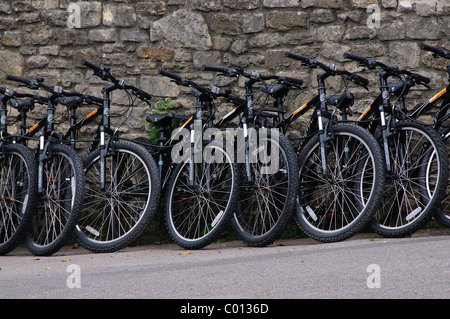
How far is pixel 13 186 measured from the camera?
223 inches

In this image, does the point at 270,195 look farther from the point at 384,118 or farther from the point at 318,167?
the point at 384,118

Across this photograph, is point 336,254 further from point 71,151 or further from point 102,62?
point 102,62

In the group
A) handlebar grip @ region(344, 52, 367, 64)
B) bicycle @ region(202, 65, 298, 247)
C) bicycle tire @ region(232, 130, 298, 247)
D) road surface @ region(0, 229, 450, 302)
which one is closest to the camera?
road surface @ region(0, 229, 450, 302)

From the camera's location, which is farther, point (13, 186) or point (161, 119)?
point (13, 186)

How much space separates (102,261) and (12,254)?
132 cm

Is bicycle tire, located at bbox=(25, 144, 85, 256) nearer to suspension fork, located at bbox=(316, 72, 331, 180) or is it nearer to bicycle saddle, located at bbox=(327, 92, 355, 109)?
suspension fork, located at bbox=(316, 72, 331, 180)

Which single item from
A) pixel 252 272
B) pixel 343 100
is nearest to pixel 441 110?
pixel 343 100

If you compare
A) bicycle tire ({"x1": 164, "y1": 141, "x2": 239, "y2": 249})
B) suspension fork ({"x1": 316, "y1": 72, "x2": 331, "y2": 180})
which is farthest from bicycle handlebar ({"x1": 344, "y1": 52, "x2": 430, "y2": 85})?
bicycle tire ({"x1": 164, "y1": 141, "x2": 239, "y2": 249})

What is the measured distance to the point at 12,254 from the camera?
222 inches

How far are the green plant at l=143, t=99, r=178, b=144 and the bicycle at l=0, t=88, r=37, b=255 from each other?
3.80 ft

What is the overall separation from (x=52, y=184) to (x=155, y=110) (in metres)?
1.28

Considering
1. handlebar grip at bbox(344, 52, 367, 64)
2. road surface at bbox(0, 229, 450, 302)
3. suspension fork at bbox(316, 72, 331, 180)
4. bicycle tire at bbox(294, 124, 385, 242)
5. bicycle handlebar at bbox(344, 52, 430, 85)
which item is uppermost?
handlebar grip at bbox(344, 52, 367, 64)

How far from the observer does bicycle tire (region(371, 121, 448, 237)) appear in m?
4.73
